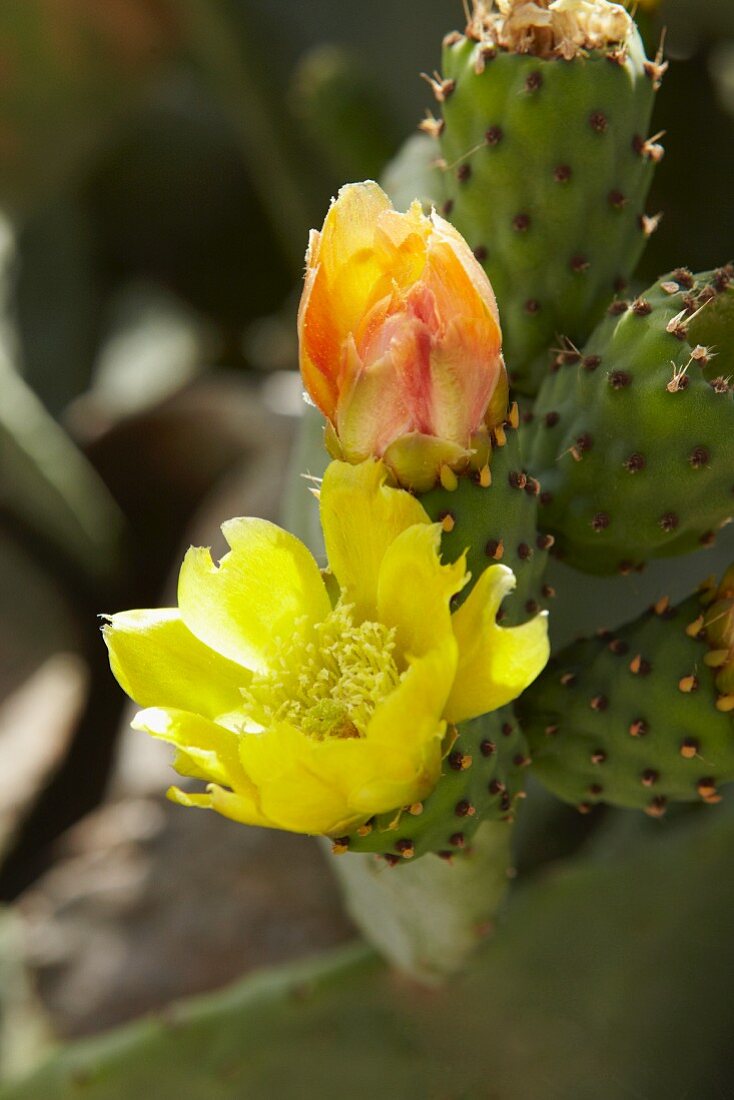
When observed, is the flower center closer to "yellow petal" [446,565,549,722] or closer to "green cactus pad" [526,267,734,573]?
"yellow petal" [446,565,549,722]

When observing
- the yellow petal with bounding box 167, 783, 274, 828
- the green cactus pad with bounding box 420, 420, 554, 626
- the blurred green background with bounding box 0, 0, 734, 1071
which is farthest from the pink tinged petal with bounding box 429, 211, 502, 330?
the blurred green background with bounding box 0, 0, 734, 1071

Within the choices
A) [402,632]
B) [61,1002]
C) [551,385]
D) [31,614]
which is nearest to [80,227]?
[31,614]

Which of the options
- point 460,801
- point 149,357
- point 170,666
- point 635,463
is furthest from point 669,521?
point 149,357

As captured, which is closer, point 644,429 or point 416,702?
point 416,702

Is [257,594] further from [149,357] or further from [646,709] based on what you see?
[149,357]

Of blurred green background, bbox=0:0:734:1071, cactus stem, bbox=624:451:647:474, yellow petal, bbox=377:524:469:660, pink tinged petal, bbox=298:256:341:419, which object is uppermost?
pink tinged petal, bbox=298:256:341:419

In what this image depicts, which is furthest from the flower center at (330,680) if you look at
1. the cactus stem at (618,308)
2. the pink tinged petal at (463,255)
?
the cactus stem at (618,308)
